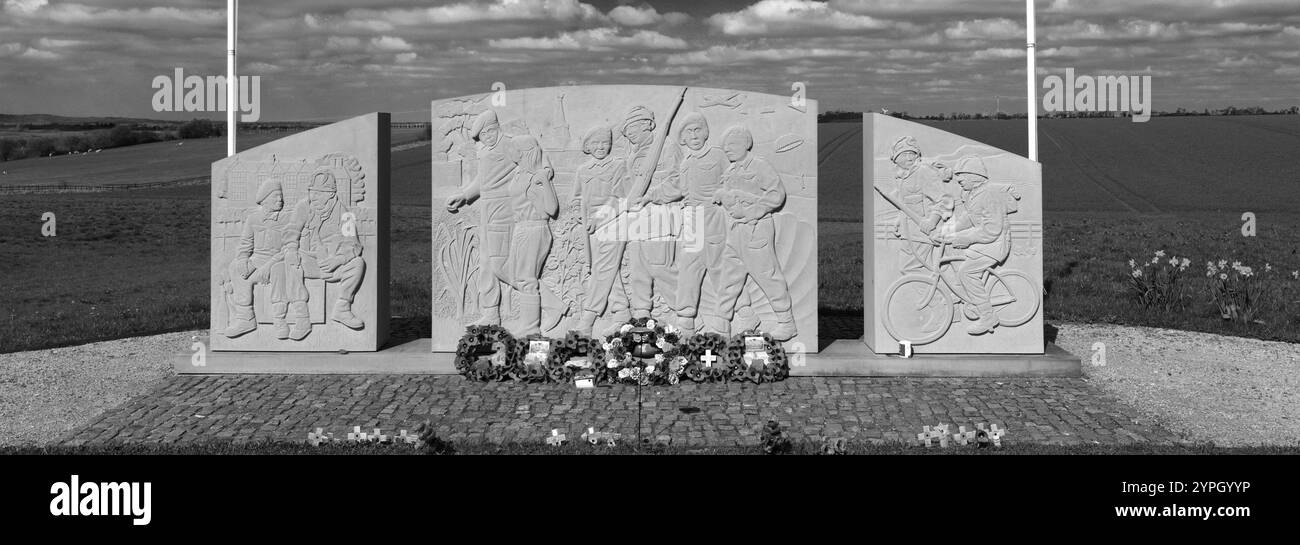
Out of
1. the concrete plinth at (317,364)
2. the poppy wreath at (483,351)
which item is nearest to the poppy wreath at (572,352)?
the poppy wreath at (483,351)

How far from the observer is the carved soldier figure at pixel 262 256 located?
39.0 ft

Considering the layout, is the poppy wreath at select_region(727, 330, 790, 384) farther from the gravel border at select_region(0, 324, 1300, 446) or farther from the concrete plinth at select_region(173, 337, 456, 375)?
the gravel border at select_region(0, 324, 1300, 446)

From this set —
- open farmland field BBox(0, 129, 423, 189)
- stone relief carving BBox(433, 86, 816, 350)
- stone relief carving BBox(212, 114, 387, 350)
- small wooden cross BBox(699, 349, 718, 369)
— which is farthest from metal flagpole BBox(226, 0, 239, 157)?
open farmland field BBox(0, 129, 423, 189)

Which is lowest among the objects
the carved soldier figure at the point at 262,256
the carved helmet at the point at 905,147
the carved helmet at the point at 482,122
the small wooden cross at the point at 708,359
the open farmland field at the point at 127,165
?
the small wooden cross at the point at 708,359

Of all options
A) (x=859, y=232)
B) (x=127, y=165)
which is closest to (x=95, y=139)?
(x=127, y=165)

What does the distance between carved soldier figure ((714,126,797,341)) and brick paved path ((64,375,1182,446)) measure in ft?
3.37

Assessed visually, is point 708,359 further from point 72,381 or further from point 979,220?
point 72,381

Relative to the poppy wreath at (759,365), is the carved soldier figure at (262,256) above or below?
above

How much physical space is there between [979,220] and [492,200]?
5.23 m

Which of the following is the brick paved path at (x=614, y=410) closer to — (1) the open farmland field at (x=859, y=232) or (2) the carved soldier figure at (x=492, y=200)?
(2) the carved soldier figure at (x=492, y=200)

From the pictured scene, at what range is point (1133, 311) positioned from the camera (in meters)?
16.0

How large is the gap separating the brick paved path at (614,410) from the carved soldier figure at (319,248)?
85cm

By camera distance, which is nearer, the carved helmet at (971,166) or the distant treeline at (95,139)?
the carved helmet at (971,166)

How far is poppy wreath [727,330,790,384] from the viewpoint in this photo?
444 inches
